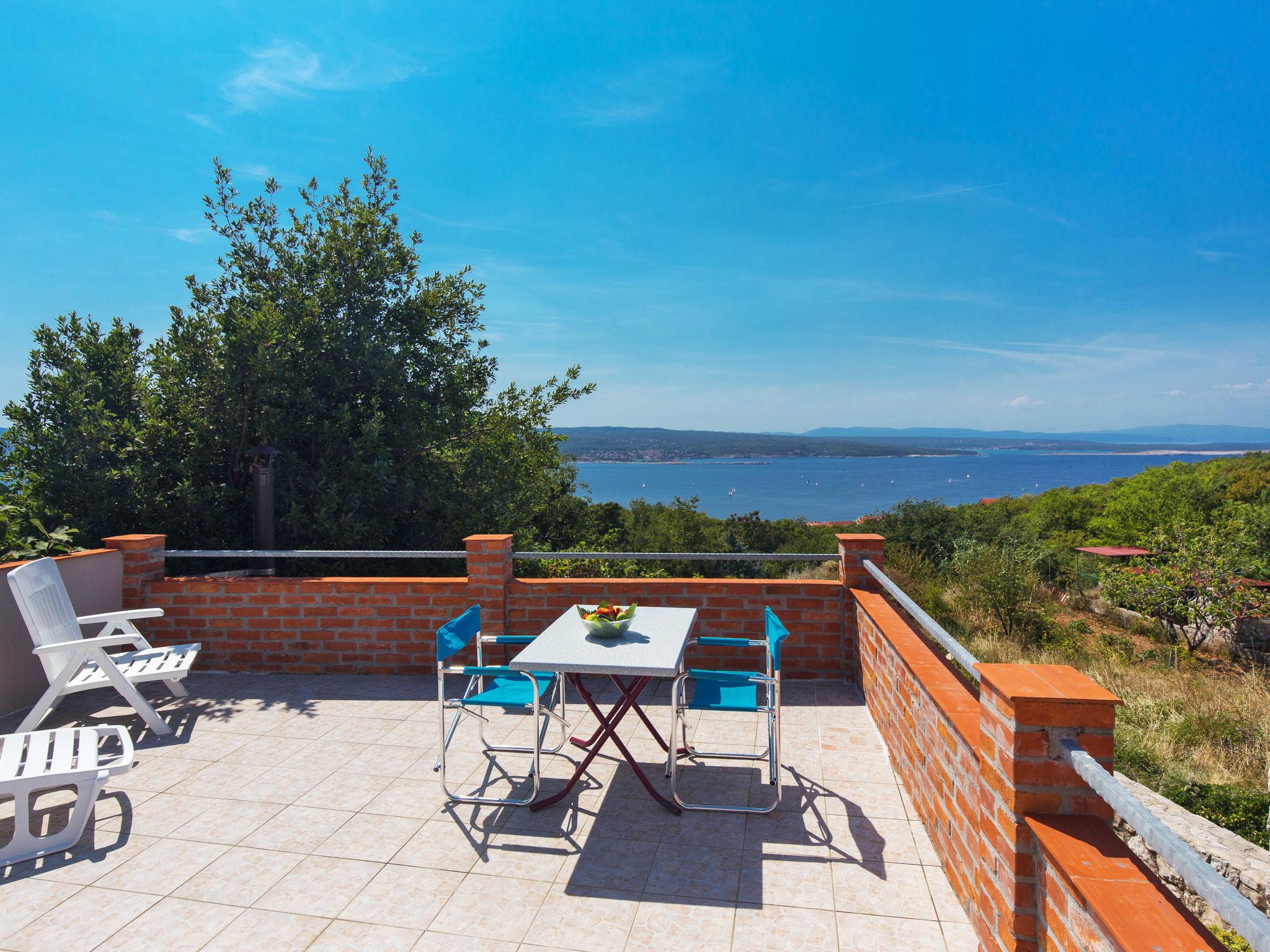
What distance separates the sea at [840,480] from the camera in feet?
252

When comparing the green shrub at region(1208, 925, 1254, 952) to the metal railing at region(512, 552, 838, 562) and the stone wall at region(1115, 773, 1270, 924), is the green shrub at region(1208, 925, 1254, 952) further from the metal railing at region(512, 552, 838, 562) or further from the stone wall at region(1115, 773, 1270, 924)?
the metal railing at region(512, 552, 838, 562)

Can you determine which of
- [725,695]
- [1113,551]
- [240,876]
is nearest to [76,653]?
[240,876]

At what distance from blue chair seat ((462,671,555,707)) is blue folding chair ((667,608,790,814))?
0.66 m

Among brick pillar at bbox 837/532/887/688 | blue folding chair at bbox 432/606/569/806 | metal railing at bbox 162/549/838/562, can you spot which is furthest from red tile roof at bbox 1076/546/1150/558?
blue folding chair at bbox 432/606/569/806

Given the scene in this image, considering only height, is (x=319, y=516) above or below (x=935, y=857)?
above

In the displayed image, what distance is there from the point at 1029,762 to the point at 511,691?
7.27 ft

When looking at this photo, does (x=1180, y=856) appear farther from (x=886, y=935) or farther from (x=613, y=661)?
(x=613, y=661)

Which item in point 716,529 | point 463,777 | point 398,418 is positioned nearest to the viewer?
point 463,777

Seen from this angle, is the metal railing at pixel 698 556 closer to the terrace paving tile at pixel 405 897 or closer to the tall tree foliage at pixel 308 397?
the terrace paving tile at pixel 405 897

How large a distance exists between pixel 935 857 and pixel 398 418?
20.8 feet

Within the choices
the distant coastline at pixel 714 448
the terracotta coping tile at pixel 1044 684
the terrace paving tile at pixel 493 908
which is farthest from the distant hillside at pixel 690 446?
the terracotta coping tile at pixel 1044 684

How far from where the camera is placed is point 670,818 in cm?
288

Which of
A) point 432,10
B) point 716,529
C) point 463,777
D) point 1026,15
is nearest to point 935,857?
point 463,777

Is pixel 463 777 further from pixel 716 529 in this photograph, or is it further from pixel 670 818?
pixel 716 529
